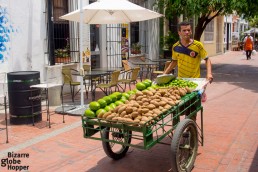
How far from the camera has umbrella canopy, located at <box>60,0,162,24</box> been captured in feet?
27.7

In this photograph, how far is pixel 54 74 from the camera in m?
10.1

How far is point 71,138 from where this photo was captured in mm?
6309

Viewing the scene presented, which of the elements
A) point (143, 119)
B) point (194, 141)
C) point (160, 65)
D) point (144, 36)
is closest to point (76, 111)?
point (194, 141)

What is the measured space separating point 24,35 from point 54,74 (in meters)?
1.53

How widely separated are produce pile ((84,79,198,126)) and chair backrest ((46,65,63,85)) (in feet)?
18.4

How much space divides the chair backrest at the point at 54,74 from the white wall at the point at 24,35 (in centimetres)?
27

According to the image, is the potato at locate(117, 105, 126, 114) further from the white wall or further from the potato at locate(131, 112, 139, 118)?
the white wall

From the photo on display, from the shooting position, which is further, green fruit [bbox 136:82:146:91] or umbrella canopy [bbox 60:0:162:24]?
umbrella canopy [bbox 60:0:162:24]

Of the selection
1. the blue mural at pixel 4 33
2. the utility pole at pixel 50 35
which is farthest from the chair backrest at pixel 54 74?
the blue mural at pixel 4 33

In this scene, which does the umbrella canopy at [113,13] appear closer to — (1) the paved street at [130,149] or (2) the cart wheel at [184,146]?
(1) the paved street at [130,149]

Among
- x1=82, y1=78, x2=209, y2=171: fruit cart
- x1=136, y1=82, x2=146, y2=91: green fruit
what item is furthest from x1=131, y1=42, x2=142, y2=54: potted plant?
x1=136, y1=82, x2=146, y2=91: green fruit

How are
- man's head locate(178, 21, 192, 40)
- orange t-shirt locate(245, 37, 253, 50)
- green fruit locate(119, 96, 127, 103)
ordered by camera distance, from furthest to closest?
1. orange t-shirt locate(245, 37, 253, 50)
2. man's head locate(178, 21, 192, 40)
3. green fruit locate(119, 96, 127, 103)

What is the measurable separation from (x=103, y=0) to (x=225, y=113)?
410 cm

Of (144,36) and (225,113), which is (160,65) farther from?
(225,113)
